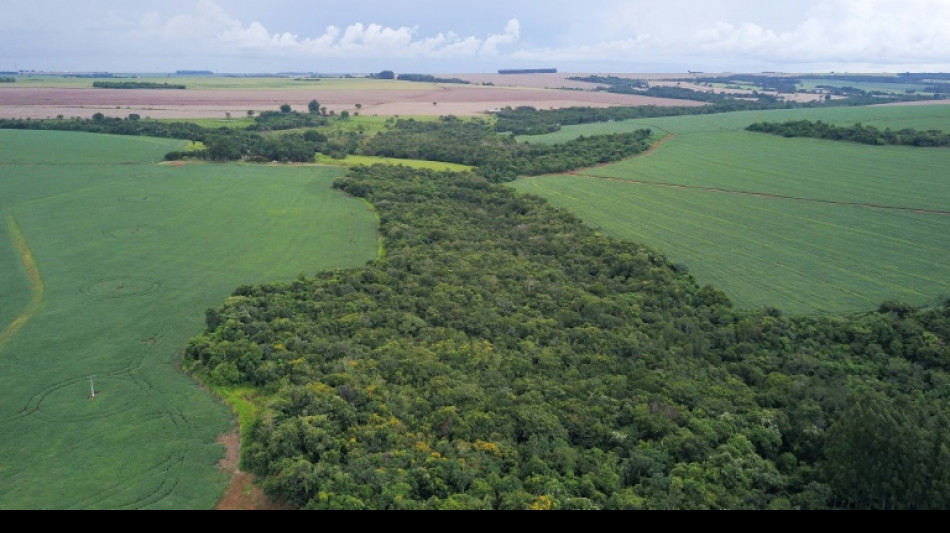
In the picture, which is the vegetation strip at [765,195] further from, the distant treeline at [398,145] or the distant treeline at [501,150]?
the distant treeline at [398,145]

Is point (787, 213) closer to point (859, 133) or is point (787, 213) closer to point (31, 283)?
point (859, 133)

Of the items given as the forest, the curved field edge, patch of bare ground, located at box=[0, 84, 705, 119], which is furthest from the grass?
the forest

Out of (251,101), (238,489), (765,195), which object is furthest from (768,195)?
(251,101)

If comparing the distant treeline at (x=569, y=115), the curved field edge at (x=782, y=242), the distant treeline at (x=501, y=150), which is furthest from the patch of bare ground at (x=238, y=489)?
the distant treeline at (x=569, y=115)

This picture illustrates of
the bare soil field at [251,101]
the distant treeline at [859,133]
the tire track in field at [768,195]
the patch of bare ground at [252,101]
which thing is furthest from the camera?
the bare soil field at [251,101]

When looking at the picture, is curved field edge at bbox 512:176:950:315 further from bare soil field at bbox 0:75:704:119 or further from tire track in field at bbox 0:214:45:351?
bare soil field at bbox 0:75:704:119
